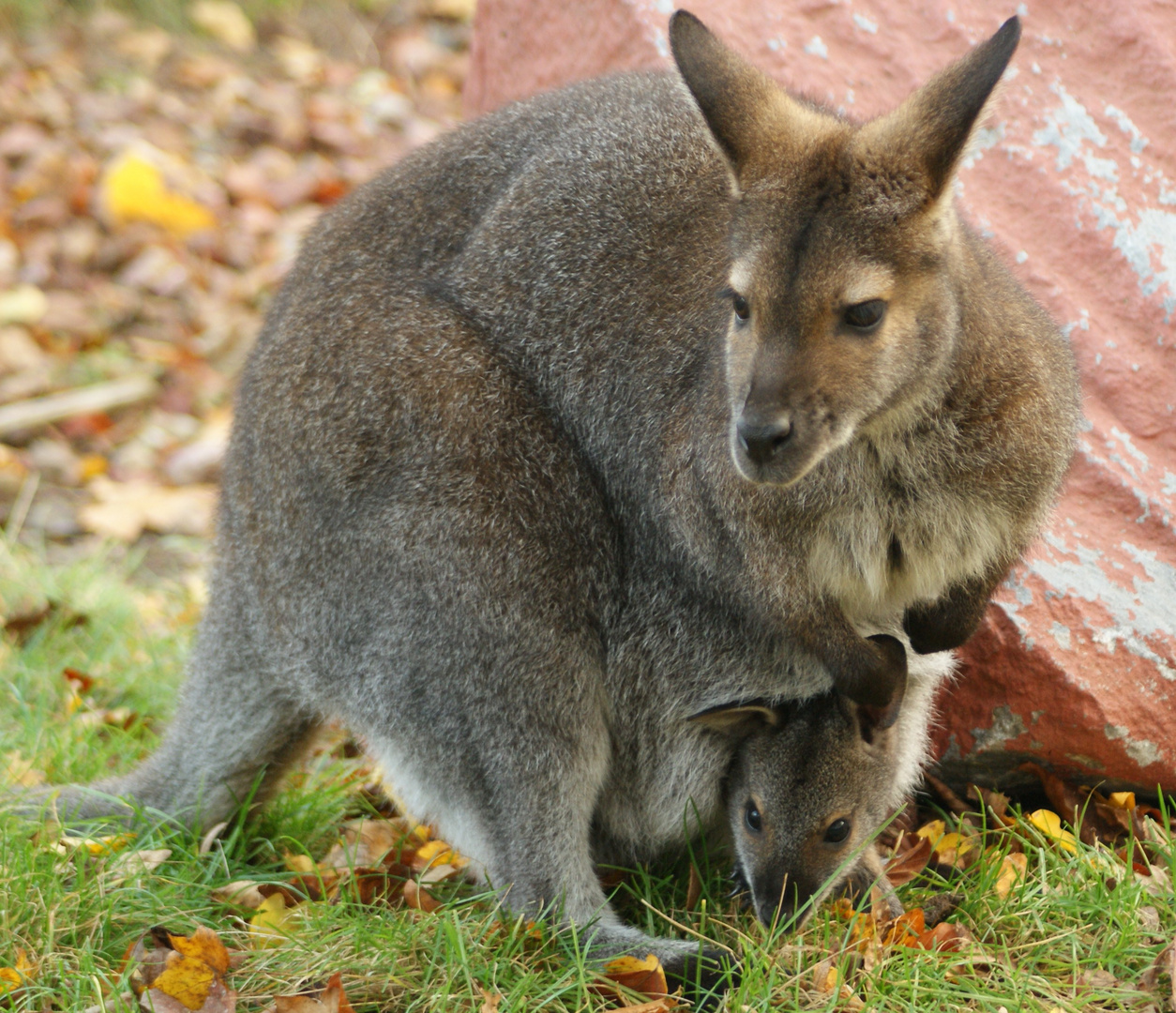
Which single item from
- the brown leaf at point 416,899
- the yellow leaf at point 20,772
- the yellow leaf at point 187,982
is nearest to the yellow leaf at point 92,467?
the yellow leaf at point 20,772

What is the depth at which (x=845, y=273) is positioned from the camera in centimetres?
260

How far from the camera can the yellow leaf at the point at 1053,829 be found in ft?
11.3

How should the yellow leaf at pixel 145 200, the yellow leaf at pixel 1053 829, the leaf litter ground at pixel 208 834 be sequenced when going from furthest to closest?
the yellow leaf at pixel 145 200, the yellow leaf at pixel 1053 829, the leaf litter ground at pixel 208 834

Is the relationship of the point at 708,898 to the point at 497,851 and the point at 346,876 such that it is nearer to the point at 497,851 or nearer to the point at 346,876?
the point at 497,851

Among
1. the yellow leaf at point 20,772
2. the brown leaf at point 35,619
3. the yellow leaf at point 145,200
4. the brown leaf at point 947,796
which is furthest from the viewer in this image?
the yellow leaf at point 145,200

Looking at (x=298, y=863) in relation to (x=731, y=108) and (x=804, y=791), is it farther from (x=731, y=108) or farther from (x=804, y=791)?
(x=731, y=108)

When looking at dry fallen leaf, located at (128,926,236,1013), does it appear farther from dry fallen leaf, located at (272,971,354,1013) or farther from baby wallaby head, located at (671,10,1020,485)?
baby wallaby head, located at (671,10,1020,485)

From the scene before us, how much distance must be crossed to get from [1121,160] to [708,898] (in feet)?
8.41

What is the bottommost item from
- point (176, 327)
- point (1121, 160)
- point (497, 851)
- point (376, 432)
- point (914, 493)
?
point (176, 327)

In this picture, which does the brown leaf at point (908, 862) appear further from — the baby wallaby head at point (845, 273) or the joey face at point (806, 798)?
the baby wallaby head at point (845, 273)

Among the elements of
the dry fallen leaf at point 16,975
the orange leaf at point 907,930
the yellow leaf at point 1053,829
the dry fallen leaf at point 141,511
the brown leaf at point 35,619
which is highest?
the yellow leaf at point 1053,829

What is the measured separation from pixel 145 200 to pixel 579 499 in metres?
5.46

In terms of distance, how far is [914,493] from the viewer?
3.03m

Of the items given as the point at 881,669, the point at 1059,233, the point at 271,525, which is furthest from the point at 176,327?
the point at 881,669
